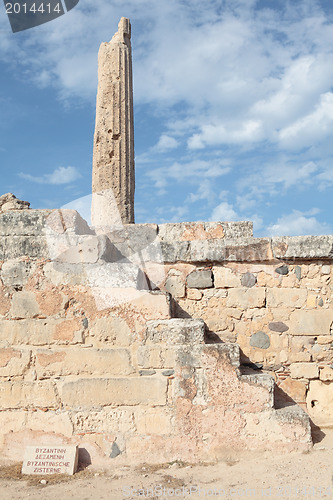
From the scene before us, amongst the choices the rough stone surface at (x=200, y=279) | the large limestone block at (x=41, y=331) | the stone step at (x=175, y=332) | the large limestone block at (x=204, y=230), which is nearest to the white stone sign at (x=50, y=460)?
the large limestone block at (x=41, y=331)

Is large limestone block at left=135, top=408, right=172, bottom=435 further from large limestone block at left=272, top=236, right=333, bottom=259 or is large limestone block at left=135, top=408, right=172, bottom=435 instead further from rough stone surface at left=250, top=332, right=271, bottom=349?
large limestone block at left=272, top=236, right=333, bottom=259

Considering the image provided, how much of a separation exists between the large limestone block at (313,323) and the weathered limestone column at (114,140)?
239 inches

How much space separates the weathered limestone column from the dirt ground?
7183 mm

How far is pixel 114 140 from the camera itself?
1105 centimetres

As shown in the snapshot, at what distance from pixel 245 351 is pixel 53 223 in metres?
2.49

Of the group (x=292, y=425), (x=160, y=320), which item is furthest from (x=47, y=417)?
(x=292, y=425)

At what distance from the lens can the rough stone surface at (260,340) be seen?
4969 mm

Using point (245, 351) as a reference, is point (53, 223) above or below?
above

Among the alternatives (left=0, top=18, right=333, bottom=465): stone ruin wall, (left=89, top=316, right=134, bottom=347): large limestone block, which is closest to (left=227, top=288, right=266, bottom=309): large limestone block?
(left=0, top=18, right=333, bottom=465): stone ruin wall

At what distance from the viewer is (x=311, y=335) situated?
4941mm

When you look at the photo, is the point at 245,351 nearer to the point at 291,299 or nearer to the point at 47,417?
the point at 291,299

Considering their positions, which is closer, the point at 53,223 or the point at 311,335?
the point at 53,223

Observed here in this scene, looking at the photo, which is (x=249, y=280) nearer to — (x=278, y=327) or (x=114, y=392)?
(x=278, y=327)

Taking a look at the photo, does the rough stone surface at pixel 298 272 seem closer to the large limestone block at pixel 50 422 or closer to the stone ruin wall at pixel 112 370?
the stone ruin wall at pixel 112 370
